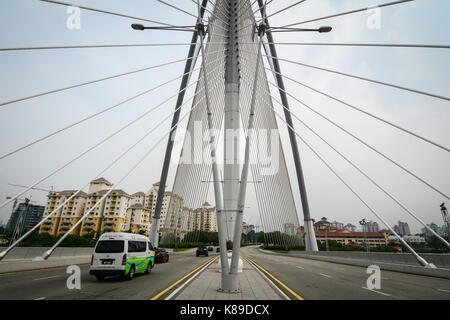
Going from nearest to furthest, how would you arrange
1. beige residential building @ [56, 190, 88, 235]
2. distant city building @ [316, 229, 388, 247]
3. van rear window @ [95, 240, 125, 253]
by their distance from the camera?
1. van rear window @ [95, 240, 125, 253]
2. beige residential building @ [56, 190, 88, 235]
3. distant city building @ [316, 229, 388, 247]

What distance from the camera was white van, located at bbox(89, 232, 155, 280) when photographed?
427 inches

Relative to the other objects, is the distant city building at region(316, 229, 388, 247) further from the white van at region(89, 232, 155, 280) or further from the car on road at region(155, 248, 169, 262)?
the white van at region(89, 232, 155, 280)

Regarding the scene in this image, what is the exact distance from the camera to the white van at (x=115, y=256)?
35.6ft

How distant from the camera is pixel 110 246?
11344 mm

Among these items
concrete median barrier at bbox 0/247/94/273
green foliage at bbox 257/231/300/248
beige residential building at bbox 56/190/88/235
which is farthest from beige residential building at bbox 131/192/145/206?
green foliage at bbox 257/231/300/248

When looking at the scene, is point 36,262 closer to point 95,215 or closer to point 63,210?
point 95,215

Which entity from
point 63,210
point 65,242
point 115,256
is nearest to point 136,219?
point 63,210

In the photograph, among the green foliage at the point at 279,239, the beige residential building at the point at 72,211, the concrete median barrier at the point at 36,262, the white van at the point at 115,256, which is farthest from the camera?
the beige residential building at the point at 72,211

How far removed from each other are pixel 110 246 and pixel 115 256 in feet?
1.91

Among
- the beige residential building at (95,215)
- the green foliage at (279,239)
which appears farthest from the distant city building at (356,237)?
the green foliage at (279,239)

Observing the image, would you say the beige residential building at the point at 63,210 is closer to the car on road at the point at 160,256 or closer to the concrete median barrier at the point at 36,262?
the concrete median barrier at the point at 36,262
